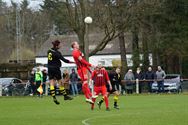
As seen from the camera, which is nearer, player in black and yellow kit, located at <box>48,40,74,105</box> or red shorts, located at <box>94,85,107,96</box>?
player in black and yellow kit, located at <box>48,40,74,105</box>

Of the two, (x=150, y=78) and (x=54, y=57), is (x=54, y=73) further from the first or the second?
(x=150, y=78)

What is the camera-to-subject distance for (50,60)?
20.4 m

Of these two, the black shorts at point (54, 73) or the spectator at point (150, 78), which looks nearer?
the black shorts at point (54, 73)

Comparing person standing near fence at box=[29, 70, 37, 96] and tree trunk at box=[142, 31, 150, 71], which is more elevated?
tree trunk at box=[142, 31, 150, 71]

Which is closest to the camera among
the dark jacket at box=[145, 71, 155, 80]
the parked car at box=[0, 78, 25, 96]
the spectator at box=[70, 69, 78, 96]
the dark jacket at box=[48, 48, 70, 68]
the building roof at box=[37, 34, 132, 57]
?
the dark jacket at box=[48, 48, 70, 68]

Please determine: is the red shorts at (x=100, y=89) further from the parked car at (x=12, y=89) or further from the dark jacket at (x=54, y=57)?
the parked car at (x=12, y=89)

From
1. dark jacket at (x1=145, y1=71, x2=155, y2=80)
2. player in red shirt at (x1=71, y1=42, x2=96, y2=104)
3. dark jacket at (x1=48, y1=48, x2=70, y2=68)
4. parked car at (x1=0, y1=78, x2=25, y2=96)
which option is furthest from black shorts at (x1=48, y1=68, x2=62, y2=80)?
parked car at (x1=0, y1=78, x2=25, y2=96)

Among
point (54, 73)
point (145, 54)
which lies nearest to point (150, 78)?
point (145, 54)

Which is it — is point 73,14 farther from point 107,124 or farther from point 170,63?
point 107,124

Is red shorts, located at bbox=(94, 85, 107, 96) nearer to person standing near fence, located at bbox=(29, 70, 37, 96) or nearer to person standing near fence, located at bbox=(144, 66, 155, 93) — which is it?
person standing near fence, located at bbox=(29, 70, 37, 96)

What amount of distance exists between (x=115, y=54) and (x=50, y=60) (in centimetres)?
7848

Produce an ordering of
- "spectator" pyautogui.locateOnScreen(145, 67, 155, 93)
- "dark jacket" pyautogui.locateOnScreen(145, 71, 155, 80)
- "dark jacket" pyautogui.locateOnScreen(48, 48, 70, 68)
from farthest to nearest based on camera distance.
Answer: "dark jacket" pyautogui.locateOnScreen(145, 71, 155, 80) < "spectator" pyautogui.locateOnScreen(145, 67, 155, 93) < "dark jacket" pyautogui.locateOnScreen(48, 48, 70, 68)

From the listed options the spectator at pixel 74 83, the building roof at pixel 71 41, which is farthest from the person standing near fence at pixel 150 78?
the building roof at pixel 71 41

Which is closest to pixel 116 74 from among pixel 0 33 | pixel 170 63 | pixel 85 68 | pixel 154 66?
pixel 85 68
